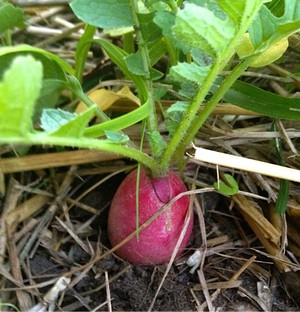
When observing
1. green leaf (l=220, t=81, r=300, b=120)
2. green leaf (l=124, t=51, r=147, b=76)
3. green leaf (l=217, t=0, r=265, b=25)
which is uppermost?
green leaf (l=217, t=0, r=265, b=25)

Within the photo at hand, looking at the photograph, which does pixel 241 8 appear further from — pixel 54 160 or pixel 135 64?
pixel 54 160

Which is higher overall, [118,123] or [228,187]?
[118,123]

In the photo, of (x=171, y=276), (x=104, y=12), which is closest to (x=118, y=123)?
(x=104, y=12)

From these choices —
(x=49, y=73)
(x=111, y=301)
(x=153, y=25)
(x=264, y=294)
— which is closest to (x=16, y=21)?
(x=49, y=73)

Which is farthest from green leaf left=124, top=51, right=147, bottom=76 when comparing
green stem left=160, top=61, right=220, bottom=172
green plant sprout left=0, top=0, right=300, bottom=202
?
green stem left=160, top=61, right=220, bottom=172

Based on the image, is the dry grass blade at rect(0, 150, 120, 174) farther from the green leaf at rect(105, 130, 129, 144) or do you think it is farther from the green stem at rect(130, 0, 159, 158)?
the green leaf at rect(105, 130, 129, 144)

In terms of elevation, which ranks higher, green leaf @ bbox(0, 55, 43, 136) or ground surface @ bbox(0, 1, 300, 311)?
green leaf @ bbox(0, 55, 43, 136)
